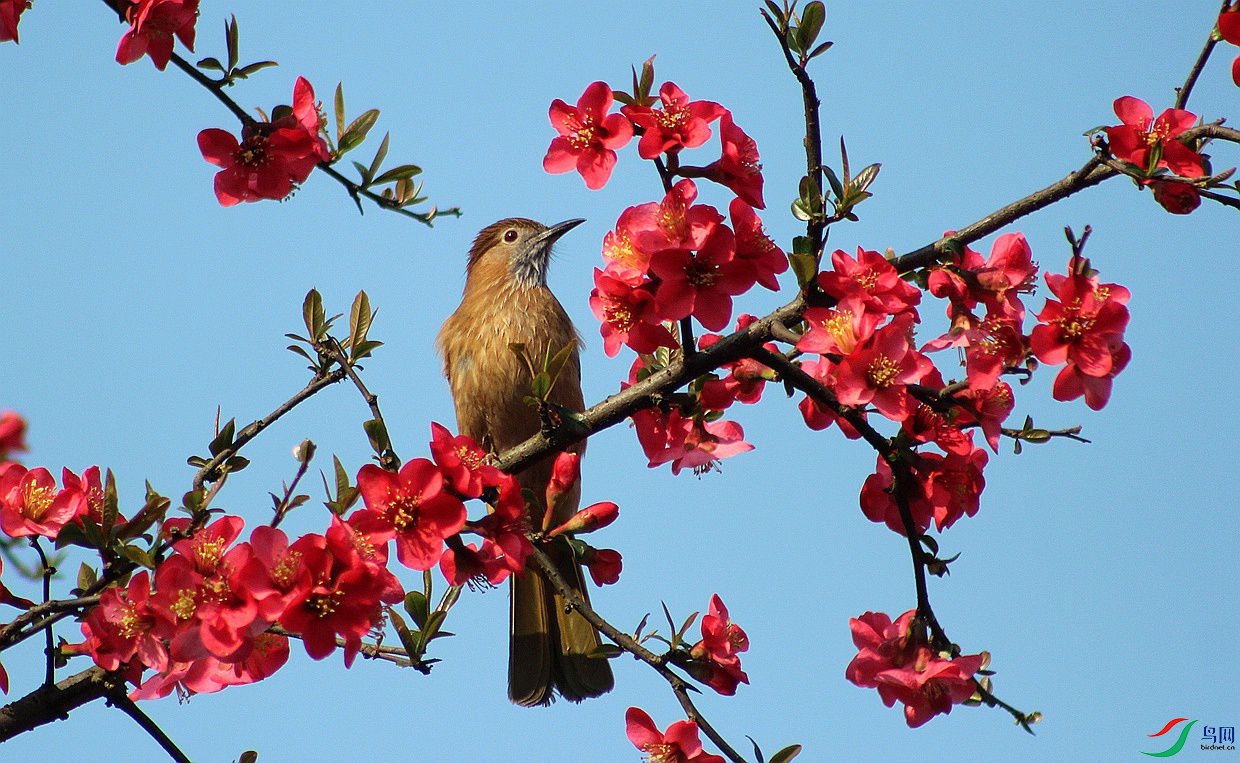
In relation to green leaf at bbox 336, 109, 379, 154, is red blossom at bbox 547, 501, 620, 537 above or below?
below

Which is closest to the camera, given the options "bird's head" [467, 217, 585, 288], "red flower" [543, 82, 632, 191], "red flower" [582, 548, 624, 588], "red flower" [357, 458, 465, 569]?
A: "red flower" [357, 458, 465, 569]

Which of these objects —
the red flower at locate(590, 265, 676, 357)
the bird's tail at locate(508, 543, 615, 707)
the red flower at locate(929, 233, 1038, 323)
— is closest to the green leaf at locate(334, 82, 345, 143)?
the red flower at locate(590, 265, 676, 357)

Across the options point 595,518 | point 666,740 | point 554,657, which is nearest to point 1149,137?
point 595,518

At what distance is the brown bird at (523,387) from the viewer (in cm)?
482

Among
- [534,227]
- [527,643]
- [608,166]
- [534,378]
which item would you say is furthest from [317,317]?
[534,227]

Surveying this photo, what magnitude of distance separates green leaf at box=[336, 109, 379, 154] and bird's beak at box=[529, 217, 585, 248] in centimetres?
404

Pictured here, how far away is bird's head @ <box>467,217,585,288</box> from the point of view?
6785mm

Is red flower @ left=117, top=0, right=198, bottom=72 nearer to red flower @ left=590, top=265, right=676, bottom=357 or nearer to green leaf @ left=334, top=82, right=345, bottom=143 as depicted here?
green leaf @ left=334, top=82, right=345, bottom=143

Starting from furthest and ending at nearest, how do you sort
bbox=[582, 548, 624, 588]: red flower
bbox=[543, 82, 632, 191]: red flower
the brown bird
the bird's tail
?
the brown bird
the bird's tail
bbox=[582, 548, 624, 588]: red flower
bbox=[543, 82, 632, 191]: red flower

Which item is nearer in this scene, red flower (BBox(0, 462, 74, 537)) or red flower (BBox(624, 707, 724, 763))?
red flower (BBox(0, 462, 74, 537))

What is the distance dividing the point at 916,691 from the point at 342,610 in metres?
1.22

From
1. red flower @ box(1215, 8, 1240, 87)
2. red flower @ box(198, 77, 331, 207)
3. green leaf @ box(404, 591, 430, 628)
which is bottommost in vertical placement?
green leaf @ box(404, 591, 430, 628)

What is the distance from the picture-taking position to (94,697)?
8.36ft

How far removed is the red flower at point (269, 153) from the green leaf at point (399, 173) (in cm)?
18
